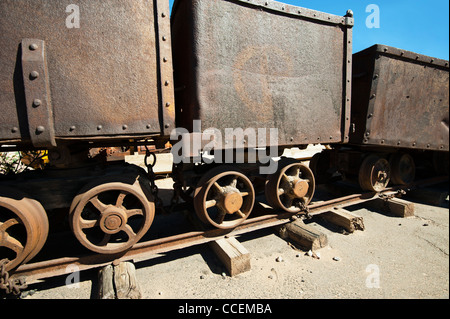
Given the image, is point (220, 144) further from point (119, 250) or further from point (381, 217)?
point (381, 217)

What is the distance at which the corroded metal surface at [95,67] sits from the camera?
1627 mm

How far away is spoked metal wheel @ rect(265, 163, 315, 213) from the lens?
113 inches

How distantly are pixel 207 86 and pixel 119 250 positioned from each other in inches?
67.6

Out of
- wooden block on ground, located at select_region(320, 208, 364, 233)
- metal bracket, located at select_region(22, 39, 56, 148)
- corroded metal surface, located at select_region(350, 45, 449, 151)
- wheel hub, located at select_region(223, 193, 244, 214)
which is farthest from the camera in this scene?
wooden block on ground, located at select_region(320, 208, 364, 233)

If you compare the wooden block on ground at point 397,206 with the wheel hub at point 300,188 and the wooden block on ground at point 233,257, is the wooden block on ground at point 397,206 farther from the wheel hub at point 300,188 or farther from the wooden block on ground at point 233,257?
the wooden block on ground at point 233,257

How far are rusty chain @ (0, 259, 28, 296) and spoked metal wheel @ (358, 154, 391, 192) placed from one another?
438 centimetres

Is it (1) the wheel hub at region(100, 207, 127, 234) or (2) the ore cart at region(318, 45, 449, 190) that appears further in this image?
(2) the ore cart at region(318, 45, 449, 190)

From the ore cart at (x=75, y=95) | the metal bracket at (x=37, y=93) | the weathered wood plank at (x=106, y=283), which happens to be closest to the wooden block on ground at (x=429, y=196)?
the ore cart at (x=75, y=95)

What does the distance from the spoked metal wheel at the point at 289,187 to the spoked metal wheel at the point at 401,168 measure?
2066 millimetres

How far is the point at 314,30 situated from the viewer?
256 cm

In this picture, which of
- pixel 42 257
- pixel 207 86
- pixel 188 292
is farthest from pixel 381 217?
pixel 42 257

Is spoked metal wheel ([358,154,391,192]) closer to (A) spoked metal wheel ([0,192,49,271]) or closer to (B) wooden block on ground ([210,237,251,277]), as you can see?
(B) wooden block on ground ([210,237,251,277])

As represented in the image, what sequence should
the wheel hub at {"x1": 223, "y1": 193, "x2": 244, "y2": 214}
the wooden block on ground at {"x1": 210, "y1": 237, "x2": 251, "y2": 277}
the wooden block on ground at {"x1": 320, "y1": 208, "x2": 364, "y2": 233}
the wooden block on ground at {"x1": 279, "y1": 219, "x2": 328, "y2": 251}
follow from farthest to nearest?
the wooden block on ground at {"x1": 320, "y1": 208, "x2": 364, "y2": 233} < the wooden block on ground at {"x1": 279, "y1": 219, "x2": 328, "y2": 251} < the wheel hub at {"x1": 223, "y1": 193, "x2": 244, "y2": 214} < the wooden block on ground at {"x1": 210, "y1": 237, "x2": 251, "y2": 277}

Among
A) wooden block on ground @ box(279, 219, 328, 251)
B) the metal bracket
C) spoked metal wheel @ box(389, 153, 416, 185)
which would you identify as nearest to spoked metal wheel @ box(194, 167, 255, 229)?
wooden block on ground @ box(279, 219, 328, 251)
